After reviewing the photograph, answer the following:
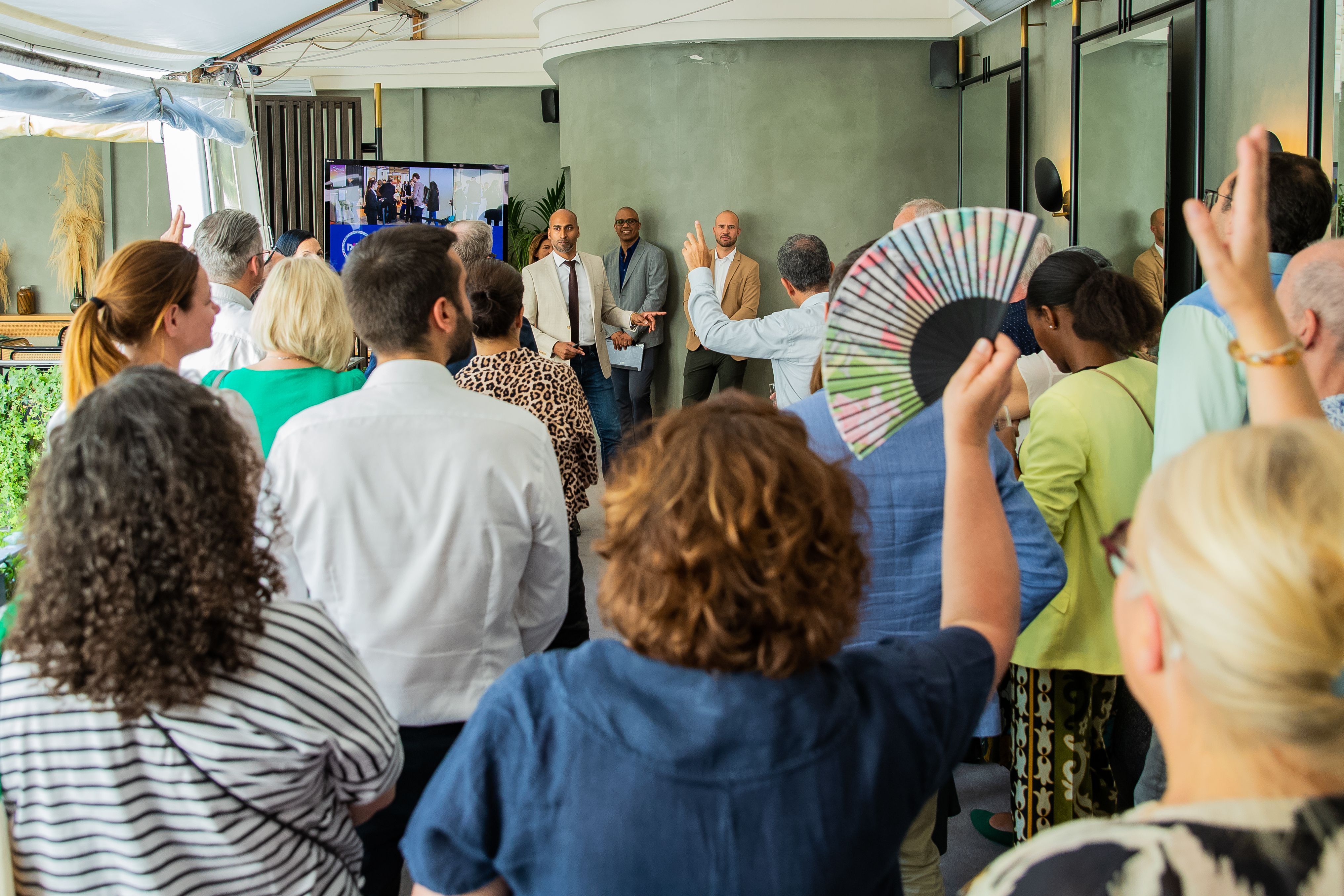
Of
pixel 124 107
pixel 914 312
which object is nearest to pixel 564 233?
pixel 124 107

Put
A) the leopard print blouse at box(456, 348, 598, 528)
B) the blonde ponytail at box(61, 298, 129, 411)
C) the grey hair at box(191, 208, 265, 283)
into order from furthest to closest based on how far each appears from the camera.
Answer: the grey hair at box(191, 208, 265, 283), the leopard print blouse at box(456, 348, 598, 528), the blonde ponytail at box(61, 298, 129, 411)

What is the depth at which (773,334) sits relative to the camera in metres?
3.42

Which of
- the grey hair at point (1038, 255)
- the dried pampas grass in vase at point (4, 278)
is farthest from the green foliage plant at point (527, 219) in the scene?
the grey hair at point (1038, 255)

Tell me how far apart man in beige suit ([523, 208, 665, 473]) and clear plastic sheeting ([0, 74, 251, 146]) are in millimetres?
1852

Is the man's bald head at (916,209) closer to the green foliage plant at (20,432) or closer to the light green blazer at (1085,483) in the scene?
the light green blazer at (1085,483)

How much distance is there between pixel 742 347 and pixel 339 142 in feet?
17.8

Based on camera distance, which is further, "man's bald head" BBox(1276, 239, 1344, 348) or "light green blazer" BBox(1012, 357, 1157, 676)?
"light green blazer" BBox(1012, 357, 1157, 676)

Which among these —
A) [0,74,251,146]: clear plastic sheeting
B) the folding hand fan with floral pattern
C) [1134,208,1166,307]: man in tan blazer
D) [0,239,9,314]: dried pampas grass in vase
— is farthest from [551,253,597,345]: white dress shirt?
[0,239,9,314]: dried pampas grass in vase

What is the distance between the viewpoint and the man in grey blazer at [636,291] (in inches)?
304

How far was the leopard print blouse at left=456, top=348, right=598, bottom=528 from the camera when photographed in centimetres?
265

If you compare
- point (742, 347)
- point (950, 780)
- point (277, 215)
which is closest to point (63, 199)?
point (277, 215)

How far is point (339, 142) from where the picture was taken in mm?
7715

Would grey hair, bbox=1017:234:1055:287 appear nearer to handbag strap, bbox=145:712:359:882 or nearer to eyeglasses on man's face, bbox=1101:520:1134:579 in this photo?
eyeglasses on man's face, bbox=1101:520:1134:579

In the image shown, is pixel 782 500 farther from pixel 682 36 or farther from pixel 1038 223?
pixel 682 36
